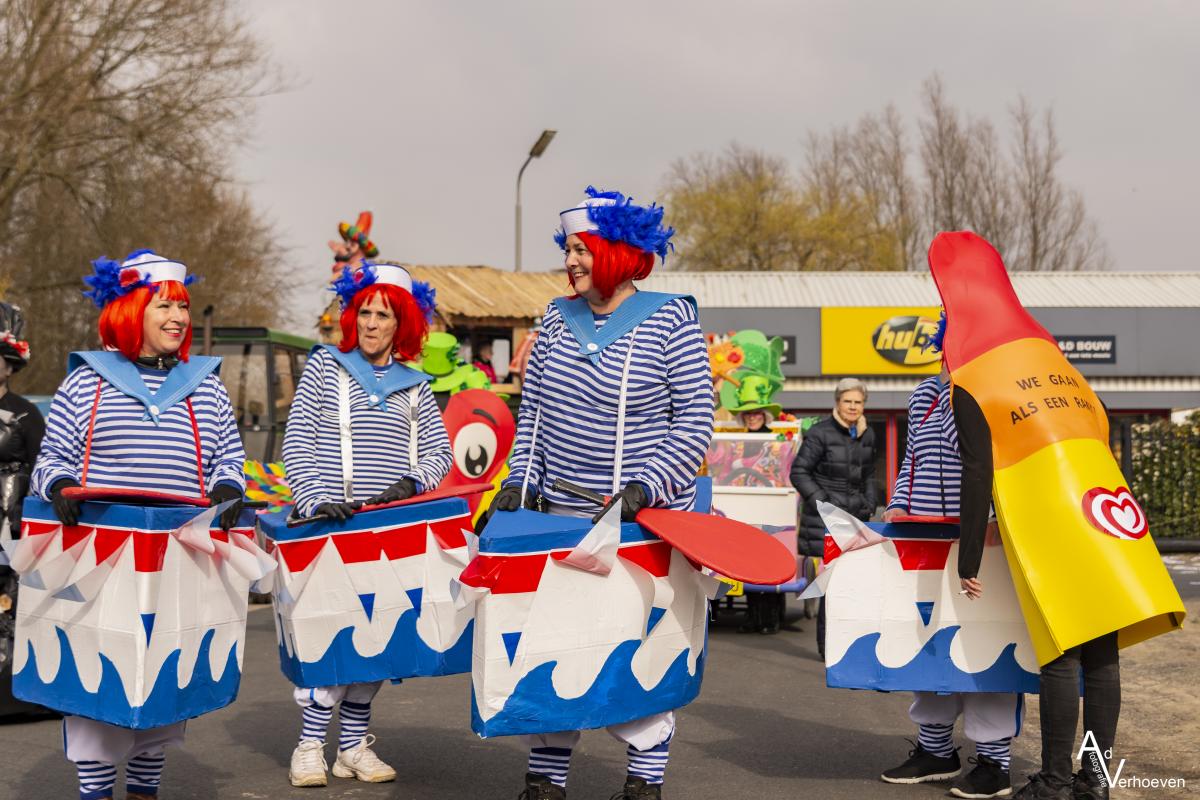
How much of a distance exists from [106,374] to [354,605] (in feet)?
4.41

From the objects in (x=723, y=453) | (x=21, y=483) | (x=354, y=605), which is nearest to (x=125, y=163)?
(x=723, y=453)

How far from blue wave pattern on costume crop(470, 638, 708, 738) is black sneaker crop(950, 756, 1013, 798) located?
5.42 feet

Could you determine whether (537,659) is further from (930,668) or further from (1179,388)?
(1179,388)

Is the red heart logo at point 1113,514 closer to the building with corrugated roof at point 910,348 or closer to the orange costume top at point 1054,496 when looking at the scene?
the orange costume top at point 1054,496

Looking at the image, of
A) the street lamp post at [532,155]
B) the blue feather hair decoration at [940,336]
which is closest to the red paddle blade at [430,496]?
the blue feather hair decoration at [940,336]

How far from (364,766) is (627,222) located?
256 centimetres

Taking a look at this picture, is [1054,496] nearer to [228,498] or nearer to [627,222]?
[627,222]

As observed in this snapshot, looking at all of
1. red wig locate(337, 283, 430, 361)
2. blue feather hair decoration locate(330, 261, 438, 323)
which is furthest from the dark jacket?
red wig locate(337, 283, 430, 361)

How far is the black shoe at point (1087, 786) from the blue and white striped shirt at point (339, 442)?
104 inches

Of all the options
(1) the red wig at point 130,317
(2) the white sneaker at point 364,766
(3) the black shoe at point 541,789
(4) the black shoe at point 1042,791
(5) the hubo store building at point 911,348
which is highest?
(5) the hubo store building at point 911,348

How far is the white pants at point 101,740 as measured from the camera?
4691mm

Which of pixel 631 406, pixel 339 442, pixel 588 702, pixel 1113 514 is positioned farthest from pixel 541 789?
pixel 1113 514

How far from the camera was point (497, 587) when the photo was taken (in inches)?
169

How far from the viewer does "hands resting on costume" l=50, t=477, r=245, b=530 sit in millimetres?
4598
